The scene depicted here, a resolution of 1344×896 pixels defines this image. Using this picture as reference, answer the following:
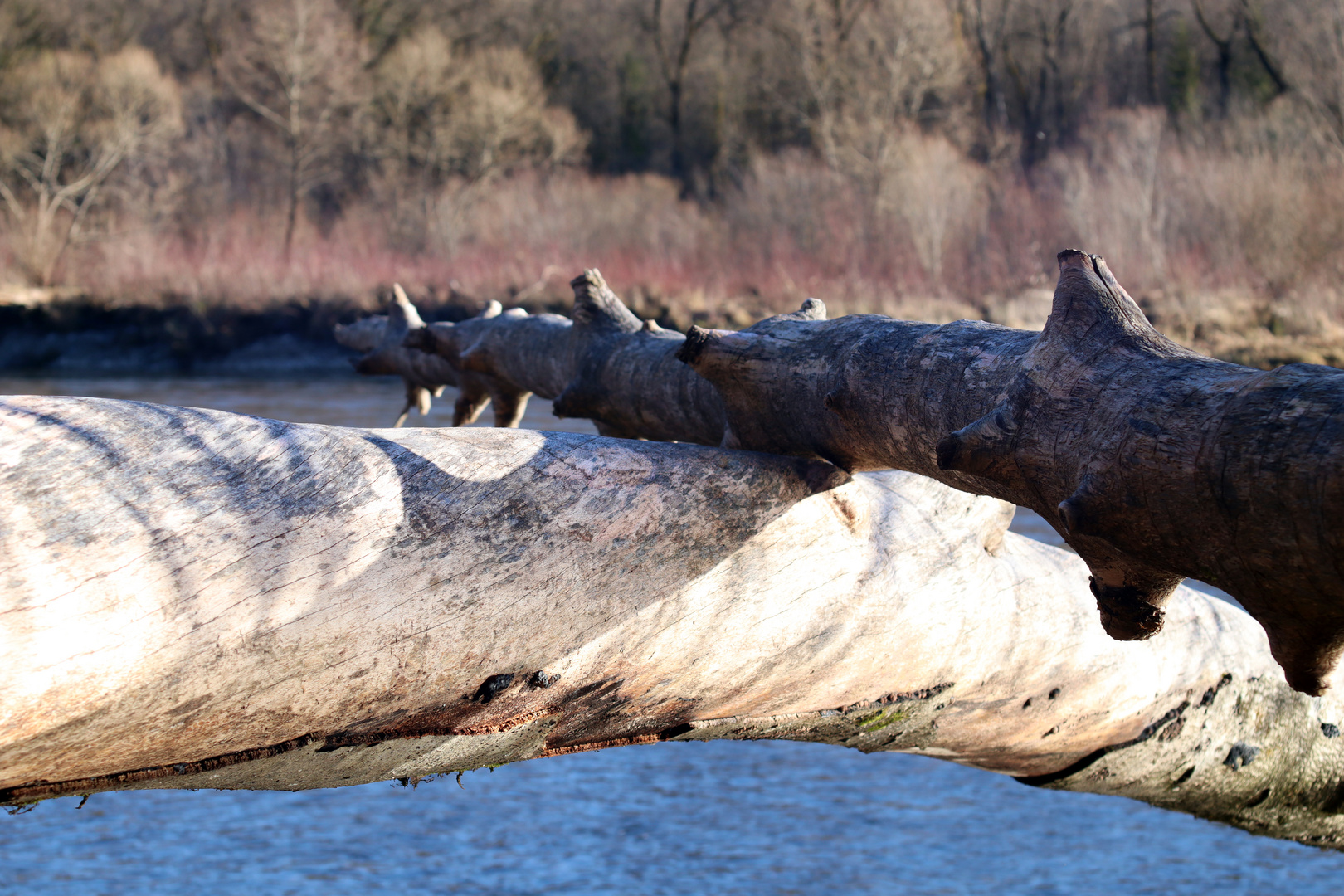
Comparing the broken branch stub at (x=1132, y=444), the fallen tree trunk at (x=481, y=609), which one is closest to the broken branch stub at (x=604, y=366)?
the fallen tree trunk at (x=481, y=609)

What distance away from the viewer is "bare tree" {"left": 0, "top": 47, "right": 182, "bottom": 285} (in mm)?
25453

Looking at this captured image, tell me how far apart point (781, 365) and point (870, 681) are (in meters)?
0.50

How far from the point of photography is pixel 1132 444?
1066 mm

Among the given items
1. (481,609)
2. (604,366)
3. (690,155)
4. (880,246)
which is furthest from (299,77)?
(481,609)

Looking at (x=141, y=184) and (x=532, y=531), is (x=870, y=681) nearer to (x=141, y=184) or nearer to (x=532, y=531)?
(x=532, y=531)

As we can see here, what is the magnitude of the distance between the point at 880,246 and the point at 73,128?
18.1 metres

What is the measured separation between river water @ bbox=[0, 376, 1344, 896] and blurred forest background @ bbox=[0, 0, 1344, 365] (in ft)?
29.5

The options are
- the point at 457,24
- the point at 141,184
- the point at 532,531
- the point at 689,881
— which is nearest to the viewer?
the point at 532,531

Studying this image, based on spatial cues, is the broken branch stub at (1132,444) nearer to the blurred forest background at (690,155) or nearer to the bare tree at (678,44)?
the blurred forest background at (690,155)

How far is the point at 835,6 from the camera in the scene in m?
30.4

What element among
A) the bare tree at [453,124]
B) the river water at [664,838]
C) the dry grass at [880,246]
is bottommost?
the river water at [664,838]

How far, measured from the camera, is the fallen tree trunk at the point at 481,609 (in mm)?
1246

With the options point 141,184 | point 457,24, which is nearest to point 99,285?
point 141,184

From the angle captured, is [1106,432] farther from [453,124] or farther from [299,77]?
[299,77]
